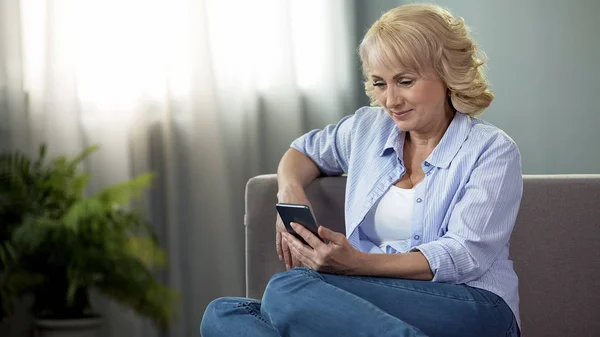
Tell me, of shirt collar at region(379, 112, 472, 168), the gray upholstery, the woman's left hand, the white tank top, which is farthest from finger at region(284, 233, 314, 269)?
the gray upholstery

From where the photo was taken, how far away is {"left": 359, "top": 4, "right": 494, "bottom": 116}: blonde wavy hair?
1.98 m

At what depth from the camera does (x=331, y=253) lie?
179 cm

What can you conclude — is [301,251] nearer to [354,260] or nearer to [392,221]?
[354,260]

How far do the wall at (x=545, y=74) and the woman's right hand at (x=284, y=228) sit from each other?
1.65 m

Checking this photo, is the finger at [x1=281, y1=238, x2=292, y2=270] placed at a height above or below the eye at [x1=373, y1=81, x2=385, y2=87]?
below

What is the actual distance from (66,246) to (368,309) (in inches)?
60.5

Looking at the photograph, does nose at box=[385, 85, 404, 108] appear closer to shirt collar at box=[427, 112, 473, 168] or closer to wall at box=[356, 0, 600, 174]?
shirt collar at box=[427, 112, 473, 168]

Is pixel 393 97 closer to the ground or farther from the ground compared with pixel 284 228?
farther from the ground

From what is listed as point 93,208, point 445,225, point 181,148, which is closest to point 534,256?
point 445,225

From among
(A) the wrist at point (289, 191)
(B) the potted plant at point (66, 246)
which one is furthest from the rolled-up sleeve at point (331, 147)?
(B) the potted plant at point (66, 246)

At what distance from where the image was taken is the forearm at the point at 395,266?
71.9 inches

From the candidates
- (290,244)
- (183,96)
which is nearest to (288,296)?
(290,244)

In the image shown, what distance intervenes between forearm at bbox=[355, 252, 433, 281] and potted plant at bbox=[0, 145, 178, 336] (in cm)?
134

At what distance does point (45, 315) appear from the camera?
3.07 m
